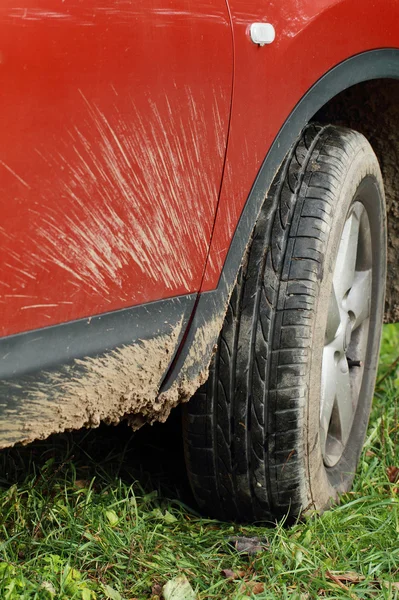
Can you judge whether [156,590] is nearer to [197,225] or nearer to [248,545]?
[248,545]

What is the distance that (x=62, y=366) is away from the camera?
158 centimetres

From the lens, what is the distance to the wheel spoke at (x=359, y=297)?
2.61 m

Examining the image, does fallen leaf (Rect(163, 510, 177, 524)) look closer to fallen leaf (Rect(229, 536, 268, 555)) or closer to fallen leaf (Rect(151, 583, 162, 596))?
fallen leaf (Rect(229, 536, 268, 555))

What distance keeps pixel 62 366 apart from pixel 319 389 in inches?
33.9

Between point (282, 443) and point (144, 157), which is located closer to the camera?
point (144, 157)

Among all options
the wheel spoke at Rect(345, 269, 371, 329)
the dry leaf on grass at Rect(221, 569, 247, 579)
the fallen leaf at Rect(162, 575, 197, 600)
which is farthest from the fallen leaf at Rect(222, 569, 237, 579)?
the wheel spoke at Rect(345, 269, 371, 329)

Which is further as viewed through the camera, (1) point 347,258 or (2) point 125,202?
(1) point 347,258

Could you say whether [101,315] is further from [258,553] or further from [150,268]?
[258,553]

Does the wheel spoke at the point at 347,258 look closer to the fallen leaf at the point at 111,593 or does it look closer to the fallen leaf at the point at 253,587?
the fallen leaf at the point at 253,587

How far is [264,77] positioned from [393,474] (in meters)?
1.40

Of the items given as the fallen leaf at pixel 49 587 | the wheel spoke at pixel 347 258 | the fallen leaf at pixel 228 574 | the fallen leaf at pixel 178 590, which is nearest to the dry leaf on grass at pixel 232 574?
the fallen leaf at pixel 228 574

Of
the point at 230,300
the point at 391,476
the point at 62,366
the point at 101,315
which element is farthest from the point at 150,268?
the point at 391,476

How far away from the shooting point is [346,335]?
256 centimetres

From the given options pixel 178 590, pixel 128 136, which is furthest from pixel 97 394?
pixel 178 590
